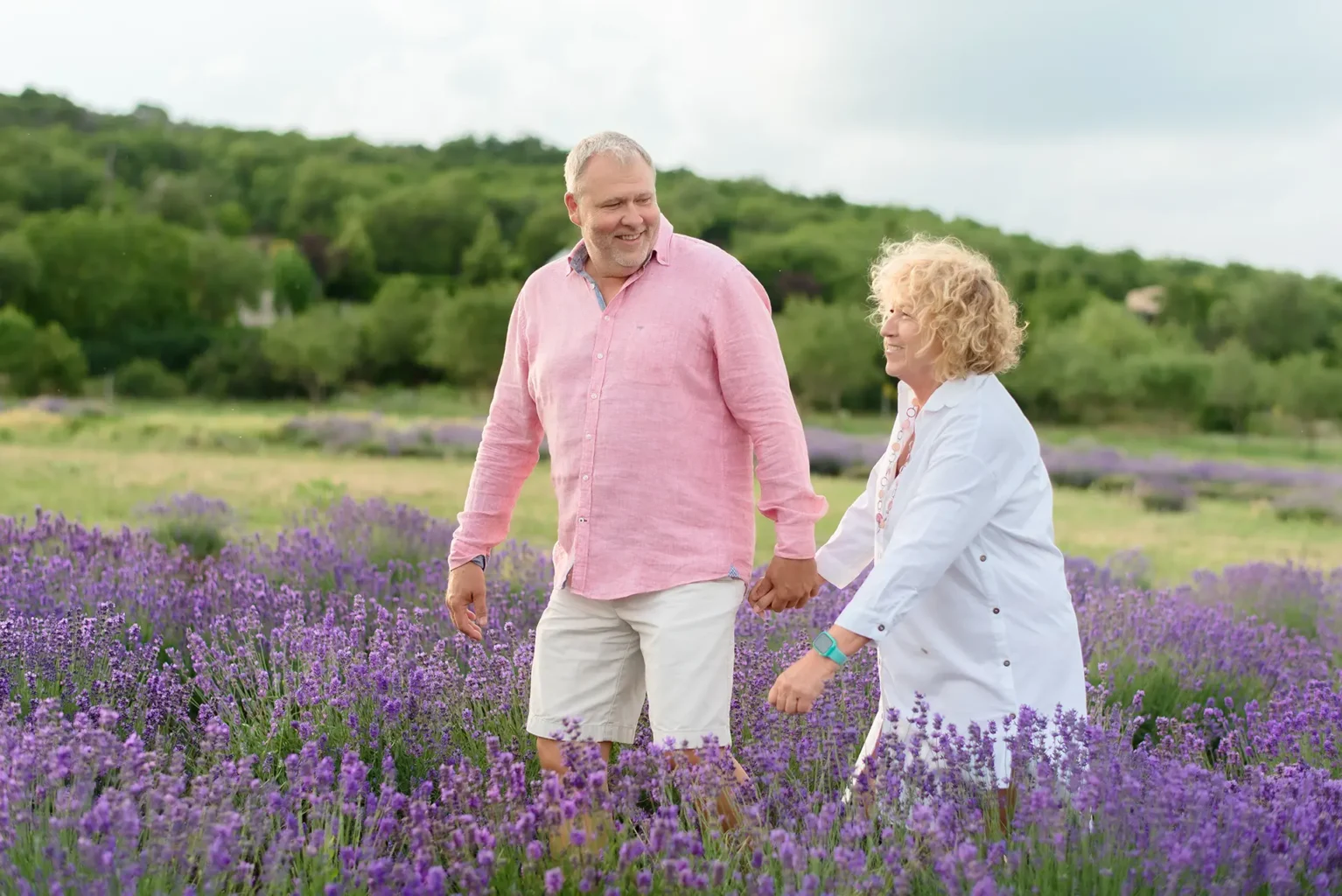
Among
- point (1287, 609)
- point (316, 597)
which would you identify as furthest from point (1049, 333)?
point (316, 597)

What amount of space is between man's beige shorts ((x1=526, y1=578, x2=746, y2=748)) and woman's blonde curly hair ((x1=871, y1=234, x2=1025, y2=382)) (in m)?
0.72

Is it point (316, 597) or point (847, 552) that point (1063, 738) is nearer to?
point (847, 552)

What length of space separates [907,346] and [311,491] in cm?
906

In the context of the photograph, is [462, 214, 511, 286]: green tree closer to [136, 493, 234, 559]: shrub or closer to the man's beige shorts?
[136, 493, 234, 559]: shrub

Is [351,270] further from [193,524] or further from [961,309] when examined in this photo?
[961,309]

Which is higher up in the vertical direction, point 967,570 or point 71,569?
point 967,570

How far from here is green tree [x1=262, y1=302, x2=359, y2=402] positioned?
31.3 metres

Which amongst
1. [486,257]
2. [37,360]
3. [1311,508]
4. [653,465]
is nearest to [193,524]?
[653,465]

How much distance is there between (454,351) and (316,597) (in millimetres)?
27516

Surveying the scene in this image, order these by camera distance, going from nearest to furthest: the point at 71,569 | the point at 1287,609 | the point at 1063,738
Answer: the point at 1063,738
the point at 71,569
the point at 1287,609

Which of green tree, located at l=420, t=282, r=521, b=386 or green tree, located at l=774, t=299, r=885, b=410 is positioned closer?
green tree, located at l=774, t=299, r=885, b=410

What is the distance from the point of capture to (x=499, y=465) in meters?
3.20

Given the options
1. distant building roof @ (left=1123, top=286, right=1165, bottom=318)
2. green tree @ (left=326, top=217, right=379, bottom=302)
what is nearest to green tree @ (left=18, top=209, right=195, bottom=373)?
green tree @ (left=326, top=217, right=379, bottom=302)

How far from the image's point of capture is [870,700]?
362 cm
